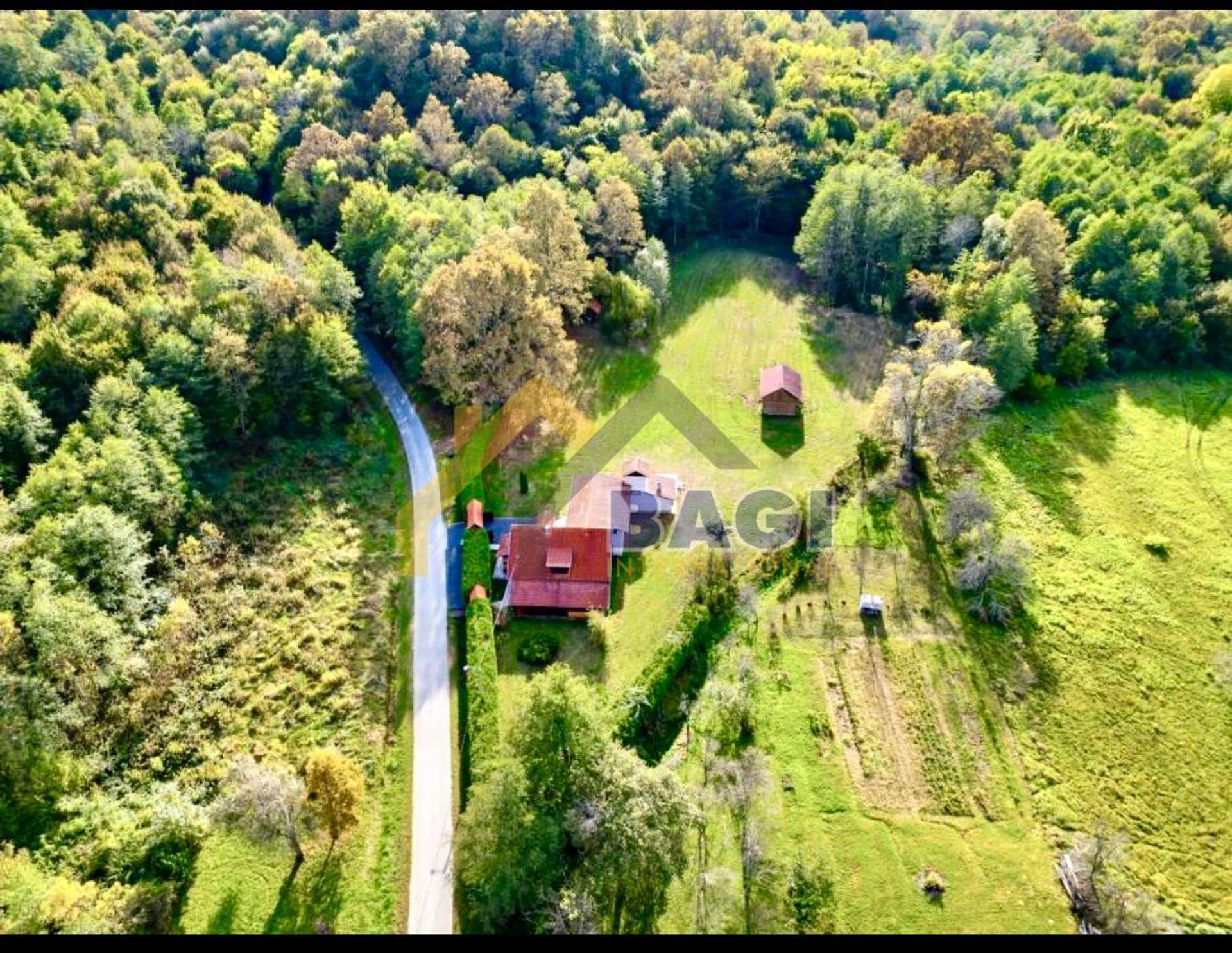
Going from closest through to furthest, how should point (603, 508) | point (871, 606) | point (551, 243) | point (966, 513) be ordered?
point (871, 606) → point (966, 513) → point (603, 508) → point (551, 243)

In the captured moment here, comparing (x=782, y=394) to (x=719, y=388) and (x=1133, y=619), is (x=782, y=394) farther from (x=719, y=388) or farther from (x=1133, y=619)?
(x=1133, y=619)

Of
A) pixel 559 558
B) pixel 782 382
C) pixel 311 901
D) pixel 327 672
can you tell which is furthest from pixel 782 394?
pixel 311 901

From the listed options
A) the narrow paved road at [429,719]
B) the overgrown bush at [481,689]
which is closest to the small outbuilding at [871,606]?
the overgrown bush at [481,689]

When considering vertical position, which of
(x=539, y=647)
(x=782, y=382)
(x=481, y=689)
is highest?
(x=782, y=382)

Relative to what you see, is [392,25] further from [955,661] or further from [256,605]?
[955,661]

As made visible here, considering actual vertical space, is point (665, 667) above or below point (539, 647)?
below

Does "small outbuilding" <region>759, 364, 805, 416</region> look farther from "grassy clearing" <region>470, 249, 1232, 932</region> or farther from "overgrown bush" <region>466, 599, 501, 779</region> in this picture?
"overgrown bush" <region>466, 599, 501, 779</region>
